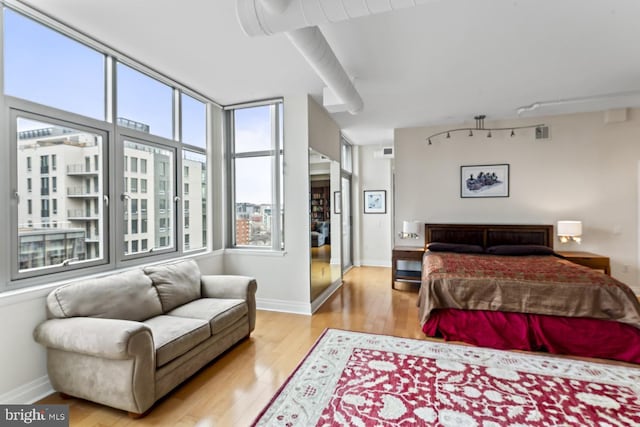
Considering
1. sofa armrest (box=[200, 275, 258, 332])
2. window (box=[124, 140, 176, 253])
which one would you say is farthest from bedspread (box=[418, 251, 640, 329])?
window (box=[124, 140, 176, 253])

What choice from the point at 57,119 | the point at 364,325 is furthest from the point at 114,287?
the point at 364,325

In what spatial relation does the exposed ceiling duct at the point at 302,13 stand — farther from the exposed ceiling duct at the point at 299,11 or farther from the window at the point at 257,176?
the window at the point at 257,176

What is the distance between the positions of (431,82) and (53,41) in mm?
3584

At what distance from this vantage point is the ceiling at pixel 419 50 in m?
2.26

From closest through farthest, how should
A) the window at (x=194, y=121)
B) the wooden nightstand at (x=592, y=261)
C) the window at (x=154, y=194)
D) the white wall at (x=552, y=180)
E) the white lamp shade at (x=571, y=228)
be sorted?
1. the window at (x=154, y=194)
2. the window at (x=194, y=121)
3. the wooden nightstand at (x=592, y=261)
4. the white lamp shade at (x=571, y=228)
5. the white wall at (x=552, y=180)

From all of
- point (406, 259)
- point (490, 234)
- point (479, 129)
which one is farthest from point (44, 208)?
point (479, 129)

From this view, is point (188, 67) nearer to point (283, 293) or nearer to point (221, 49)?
point (221, 49)

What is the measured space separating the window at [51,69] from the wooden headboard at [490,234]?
4.78 m

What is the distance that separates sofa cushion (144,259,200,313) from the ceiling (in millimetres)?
2040

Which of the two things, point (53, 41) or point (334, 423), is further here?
point (53, 41)

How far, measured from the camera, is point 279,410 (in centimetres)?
200

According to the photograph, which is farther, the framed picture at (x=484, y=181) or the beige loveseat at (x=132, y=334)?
the framed picture at (x=484, y=181)

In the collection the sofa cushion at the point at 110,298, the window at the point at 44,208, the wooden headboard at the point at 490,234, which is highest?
the window at the point at 44,208

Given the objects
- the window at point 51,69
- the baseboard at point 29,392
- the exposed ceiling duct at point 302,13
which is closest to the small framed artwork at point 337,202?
the exposed ceiling duct at point 302,13
